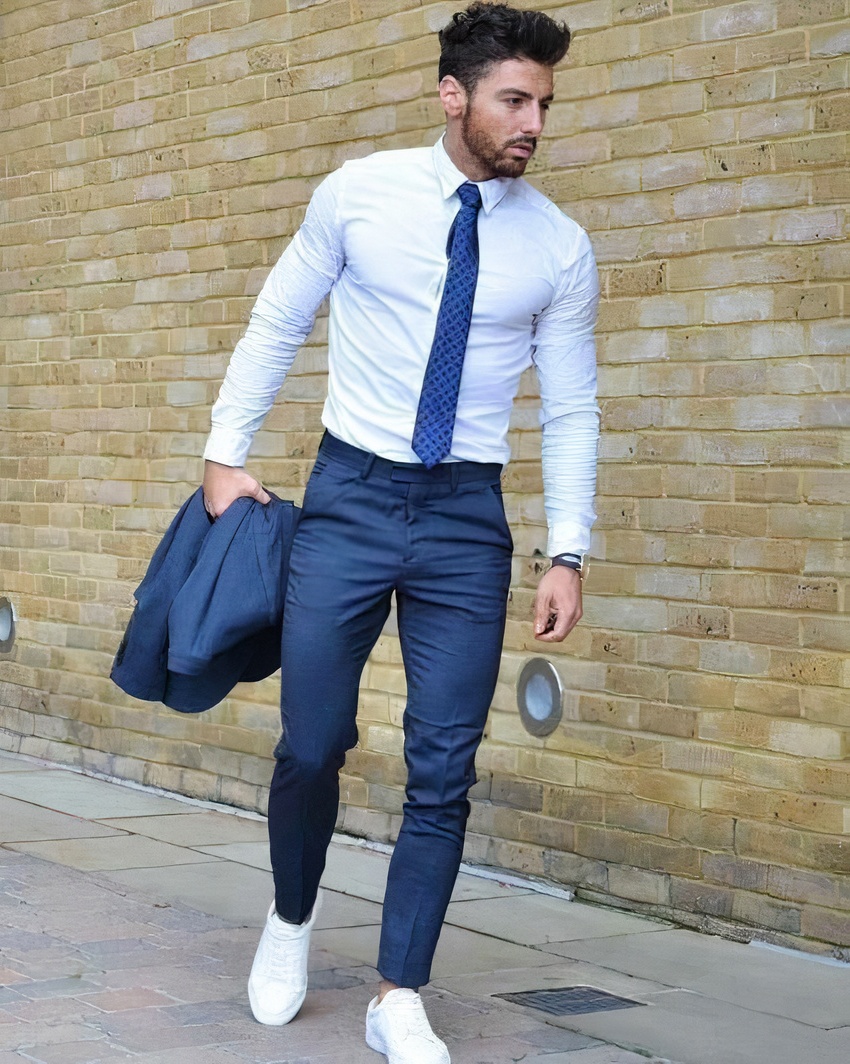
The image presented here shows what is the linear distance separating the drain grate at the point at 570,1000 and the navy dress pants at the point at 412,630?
0.61 meters

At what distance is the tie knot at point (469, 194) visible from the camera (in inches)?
135

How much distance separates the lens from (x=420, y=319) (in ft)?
11.3

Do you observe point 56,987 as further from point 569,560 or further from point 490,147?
point 490,147

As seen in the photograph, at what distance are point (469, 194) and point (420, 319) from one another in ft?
0.95

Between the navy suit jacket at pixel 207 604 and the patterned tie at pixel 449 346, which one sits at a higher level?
the patterned tie at pixel 449 346

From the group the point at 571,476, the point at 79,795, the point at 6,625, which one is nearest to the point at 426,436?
the point at 571,476

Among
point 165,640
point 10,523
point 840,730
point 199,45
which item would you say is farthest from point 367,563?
point 10,523

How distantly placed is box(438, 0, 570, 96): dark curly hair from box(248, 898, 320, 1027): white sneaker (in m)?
1.91

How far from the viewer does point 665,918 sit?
4.84 meters

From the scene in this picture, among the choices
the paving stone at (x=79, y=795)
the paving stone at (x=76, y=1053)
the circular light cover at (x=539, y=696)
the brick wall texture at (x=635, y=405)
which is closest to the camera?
the paving stone at (x=76, y=1053)

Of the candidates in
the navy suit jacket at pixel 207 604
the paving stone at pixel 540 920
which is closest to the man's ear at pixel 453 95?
the navy suit jacket at pixel 207 604

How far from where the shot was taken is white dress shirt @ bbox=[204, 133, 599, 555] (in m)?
3.44

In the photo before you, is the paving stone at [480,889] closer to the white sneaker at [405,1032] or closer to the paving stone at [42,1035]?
the white sneaker at [405,1032]

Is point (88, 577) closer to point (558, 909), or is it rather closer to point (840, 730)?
point (558, 909)
